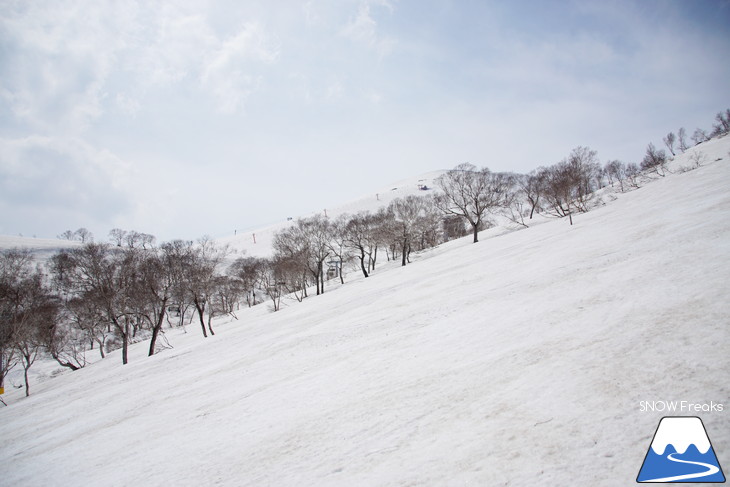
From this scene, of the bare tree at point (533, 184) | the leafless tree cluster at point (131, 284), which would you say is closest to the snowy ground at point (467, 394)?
the leafless tree cluster at point (131, 284)

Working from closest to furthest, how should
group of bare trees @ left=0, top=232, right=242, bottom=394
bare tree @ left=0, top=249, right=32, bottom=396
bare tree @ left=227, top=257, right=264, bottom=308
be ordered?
bare tree @ left=0, top=249, right=32, bottom=396, group of bare trees @ left=0, top=232, right=242, bottom=394, bare tree @ left=227, top=257, right=264, bottom=308

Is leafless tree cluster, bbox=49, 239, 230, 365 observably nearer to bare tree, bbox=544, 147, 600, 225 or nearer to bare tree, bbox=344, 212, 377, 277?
bare tree, bbox=344, 212, 377, 277

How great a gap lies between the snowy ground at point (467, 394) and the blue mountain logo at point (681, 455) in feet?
0.30

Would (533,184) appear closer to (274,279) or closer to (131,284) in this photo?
(274,279)

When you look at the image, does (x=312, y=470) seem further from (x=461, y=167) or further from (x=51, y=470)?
(x=461, y=167)

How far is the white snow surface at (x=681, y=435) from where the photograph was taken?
10.0 ft

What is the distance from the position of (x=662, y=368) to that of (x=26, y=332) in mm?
44387

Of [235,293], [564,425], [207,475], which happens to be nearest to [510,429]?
[564,425]

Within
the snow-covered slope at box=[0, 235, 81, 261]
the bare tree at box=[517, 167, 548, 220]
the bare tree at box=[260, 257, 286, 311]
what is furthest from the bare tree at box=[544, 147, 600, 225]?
the snow-covered slope at box=[0, 235, 81, 261]

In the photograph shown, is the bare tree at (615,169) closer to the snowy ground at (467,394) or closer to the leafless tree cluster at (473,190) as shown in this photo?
the leafless tree cluster at (473,190)

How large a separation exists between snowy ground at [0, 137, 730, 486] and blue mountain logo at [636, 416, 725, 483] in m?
0.09

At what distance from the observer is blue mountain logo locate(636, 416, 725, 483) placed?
2713 mm

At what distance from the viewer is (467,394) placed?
497 cm

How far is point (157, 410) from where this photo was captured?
365 inches
